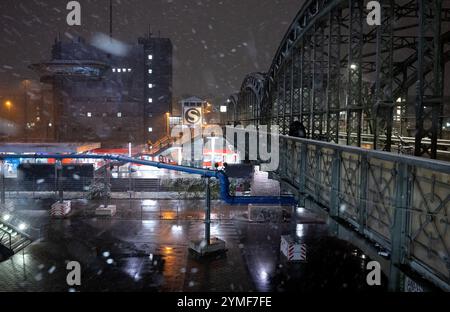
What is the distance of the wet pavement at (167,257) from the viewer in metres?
16.1

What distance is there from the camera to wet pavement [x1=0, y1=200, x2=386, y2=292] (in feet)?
53.0

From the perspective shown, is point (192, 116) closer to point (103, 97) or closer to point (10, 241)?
point (103, 97)

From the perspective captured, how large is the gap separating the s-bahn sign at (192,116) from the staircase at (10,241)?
33.6 m

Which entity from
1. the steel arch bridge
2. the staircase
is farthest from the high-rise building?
the staircase

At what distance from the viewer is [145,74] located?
84.2 metres

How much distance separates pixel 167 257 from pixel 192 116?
3602 centimetres

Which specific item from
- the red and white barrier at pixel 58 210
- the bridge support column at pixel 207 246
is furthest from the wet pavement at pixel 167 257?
the red and white barrier at pixel 58 210

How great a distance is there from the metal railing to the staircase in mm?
→ 16313

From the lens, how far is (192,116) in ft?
177

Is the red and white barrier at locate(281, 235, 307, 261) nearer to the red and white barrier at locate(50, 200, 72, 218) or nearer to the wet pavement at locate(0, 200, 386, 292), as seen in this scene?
the wet pavement at locate(0, 200, 386, 292)

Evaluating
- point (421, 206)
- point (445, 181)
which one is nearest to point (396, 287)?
point (421, 206)

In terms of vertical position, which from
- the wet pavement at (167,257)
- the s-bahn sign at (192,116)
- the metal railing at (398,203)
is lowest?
the wet pavement at (167,257)

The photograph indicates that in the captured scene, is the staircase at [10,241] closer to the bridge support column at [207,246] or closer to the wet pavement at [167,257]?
the wet pavement at [167,257]

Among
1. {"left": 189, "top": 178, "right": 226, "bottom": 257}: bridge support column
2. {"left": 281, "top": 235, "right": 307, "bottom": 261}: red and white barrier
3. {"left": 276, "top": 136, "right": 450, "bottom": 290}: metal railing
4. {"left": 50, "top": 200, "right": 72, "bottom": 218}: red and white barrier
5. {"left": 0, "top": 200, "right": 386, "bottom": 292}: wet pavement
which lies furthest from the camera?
{"left": 50, "top": 200, "right": 72, "bottom": 218}: red and white barrier
